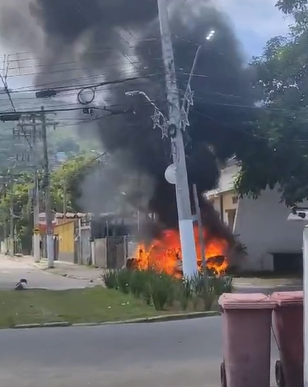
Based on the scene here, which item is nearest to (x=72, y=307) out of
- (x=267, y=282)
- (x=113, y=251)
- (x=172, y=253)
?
(x=267, y=282)

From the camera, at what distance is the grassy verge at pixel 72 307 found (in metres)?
13.5

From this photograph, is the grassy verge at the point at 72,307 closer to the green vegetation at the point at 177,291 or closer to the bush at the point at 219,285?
the green vegetation at the point at 177,291

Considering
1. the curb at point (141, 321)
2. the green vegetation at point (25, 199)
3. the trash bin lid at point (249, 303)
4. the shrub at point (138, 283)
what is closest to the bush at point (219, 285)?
the curb at point (141, 321)

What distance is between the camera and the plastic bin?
263 inches

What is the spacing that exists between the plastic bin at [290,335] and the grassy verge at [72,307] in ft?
22.2

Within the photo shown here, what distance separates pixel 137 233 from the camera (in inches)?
1232

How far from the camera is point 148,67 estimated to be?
26.4m

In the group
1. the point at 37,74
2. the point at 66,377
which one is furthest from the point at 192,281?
the point at 37,74

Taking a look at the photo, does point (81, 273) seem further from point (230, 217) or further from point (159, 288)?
point (159, 288)

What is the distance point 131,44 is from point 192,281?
13743 millimetres

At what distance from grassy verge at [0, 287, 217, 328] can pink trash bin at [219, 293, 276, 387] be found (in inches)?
268

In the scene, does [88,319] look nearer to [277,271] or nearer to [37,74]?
[37,74]

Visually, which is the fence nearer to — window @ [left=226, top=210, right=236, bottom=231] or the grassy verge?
window @ [left=226, top=210, right=236, bottom=231]

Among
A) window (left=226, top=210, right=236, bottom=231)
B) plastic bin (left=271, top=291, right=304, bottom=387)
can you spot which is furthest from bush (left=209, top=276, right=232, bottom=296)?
window (left=226, top=210, right=236, bottom=231)
